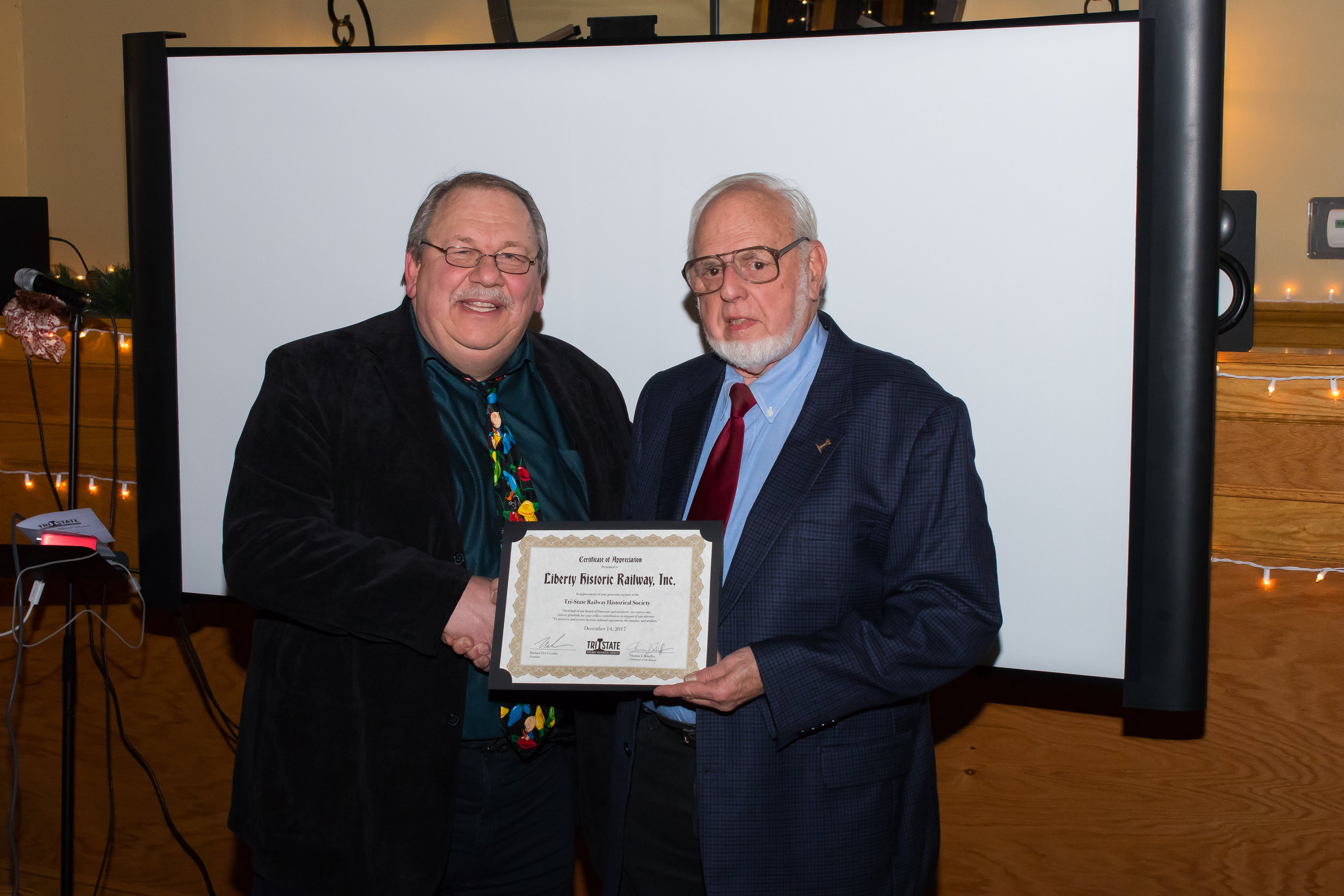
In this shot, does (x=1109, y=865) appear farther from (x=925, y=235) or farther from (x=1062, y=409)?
(x=925, y=235)

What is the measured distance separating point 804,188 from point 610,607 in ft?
3.55

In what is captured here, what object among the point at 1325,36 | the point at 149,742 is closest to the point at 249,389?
the point at 149,742

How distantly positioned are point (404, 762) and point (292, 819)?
0.81 feet

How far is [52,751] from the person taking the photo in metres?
3.08

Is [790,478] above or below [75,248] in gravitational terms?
below

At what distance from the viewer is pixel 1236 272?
7.59ft

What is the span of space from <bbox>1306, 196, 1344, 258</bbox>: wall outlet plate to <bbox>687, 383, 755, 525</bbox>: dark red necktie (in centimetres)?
318

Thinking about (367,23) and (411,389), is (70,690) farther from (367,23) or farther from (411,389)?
(367,23)

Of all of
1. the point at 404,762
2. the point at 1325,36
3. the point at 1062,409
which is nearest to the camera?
the point at 404,762

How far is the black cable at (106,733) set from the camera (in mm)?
2945
